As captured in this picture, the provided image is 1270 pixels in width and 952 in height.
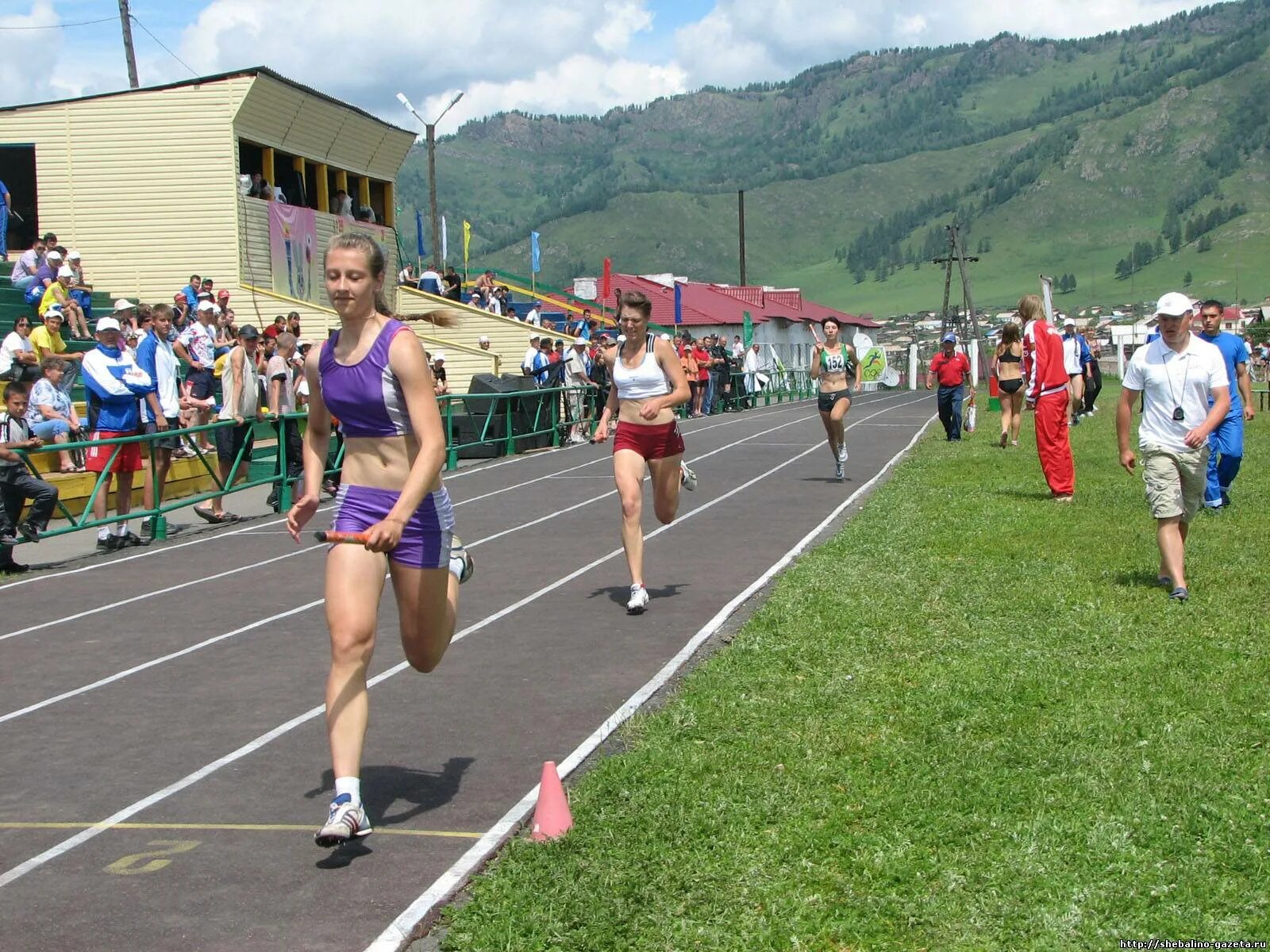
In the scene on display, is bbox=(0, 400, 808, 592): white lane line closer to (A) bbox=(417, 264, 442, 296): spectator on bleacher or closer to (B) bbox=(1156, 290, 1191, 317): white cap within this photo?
(B) bbox=(1156, 290, 1191, 317): white cap

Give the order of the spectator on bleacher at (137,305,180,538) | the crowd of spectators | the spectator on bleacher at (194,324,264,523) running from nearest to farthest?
the crowd of spectators
the spectator on bleacher at (137,305,180,538)
the spectator on bleacher at (194,324,264,523)

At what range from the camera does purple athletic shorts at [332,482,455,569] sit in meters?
5.61

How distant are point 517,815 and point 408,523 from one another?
3.87 ft

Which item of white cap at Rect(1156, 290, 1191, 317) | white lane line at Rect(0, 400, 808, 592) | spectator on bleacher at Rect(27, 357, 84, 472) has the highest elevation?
white cap at Rect(1156, 290, 1191, 317)

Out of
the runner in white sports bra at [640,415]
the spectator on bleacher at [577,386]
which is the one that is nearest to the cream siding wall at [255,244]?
the spectator on bleacher at [577,386]

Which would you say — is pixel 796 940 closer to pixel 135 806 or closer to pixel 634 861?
pixel 634 861

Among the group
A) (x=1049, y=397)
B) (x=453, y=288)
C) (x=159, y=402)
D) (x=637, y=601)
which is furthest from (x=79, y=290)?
(x=637, y=601)

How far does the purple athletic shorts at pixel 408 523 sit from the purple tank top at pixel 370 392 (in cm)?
23

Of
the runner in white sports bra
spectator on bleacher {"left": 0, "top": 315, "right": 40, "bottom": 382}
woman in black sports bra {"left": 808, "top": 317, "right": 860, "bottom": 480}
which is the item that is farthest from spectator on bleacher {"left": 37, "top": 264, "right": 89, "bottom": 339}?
the runner in white sports bra

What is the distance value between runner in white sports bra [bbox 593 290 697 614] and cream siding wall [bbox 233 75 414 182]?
811 inches

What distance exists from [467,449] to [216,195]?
336 inches

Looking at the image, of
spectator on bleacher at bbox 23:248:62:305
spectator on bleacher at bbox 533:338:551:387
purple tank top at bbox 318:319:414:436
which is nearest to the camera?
purple tank top at bbox 318:319:414:436

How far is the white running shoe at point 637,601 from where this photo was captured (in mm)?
9945

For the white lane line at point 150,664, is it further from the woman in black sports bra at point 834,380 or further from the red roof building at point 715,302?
the red roof building at point 715,302
